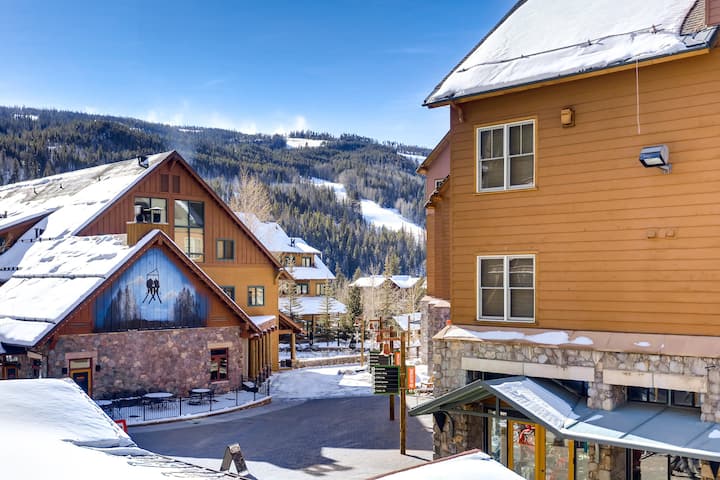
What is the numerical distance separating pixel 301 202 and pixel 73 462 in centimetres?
17709

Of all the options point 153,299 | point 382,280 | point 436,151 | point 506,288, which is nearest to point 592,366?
point 506,288

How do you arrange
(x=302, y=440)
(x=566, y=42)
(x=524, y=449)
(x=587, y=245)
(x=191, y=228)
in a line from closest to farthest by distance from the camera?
(x=587, y=245), (x=524, y=449), (x=566, y=42), (x=302, y=440), (x=191, y=228)

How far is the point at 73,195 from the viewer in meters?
34.2

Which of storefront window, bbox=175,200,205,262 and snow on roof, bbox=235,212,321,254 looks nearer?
storefront window, bbox=175,200,205,262

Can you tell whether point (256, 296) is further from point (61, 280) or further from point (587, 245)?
point (587, 245)

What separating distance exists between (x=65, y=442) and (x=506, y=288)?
388 inches

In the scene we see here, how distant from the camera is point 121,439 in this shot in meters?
7.53

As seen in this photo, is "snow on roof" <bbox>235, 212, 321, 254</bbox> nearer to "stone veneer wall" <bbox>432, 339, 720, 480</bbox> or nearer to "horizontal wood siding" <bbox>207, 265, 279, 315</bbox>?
"horizontal wood siding" <bbox>207, 265, 279, 315</bbox>

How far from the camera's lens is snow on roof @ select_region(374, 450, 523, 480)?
19.8 feet

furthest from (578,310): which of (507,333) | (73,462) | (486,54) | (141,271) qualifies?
(141,271)

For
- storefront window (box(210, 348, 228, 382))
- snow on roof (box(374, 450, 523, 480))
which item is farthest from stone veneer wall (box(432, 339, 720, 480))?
storefront window (box(210, 348, 228, 382))

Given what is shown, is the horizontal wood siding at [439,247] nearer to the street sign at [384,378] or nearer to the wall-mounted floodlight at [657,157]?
the street sign at [384,378]

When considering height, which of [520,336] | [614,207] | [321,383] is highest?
[614,207]

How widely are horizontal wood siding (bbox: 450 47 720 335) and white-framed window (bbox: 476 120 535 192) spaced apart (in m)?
0.19
